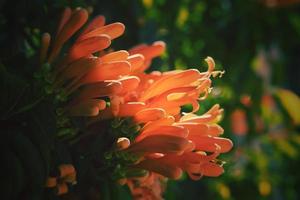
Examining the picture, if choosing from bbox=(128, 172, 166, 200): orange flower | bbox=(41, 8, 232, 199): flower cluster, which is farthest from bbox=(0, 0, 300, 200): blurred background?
bbox=(128, 172, 166, 200): orange flower

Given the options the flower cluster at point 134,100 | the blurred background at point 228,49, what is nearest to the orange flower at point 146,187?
the flower cluster at point 134,100

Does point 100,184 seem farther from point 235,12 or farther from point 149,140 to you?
point 235,12

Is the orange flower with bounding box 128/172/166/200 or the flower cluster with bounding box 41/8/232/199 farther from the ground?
the flower cluster with bounding box 41/8/232/199

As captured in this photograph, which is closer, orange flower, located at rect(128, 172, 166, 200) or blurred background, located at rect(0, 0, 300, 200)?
orange flower, located at rect(128, 172, 166, 200)

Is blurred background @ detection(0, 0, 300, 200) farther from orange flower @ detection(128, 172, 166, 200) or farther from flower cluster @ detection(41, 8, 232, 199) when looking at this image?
orange flower @ detection(128, 172, 166, 200)

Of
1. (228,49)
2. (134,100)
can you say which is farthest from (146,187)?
(228,49)

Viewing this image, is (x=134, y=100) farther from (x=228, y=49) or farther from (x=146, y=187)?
(x=228, y=49)
